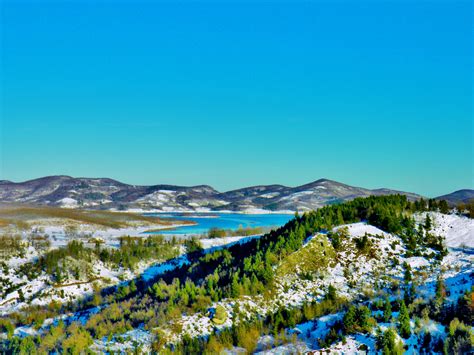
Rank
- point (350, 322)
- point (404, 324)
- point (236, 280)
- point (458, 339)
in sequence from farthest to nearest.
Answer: point (236, 280) → point (350, 322) → point (404, 324) → point (458, 339)

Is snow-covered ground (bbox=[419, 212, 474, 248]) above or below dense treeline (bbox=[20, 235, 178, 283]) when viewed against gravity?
above

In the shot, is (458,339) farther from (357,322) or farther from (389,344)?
(357,322)

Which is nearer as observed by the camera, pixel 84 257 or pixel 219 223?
pixel 84 257

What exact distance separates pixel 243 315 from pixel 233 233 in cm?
5603

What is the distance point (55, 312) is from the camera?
3341 cm

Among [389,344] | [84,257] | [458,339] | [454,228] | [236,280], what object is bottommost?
[84,257]

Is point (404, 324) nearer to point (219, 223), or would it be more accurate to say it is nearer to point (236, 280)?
point (236, 280)

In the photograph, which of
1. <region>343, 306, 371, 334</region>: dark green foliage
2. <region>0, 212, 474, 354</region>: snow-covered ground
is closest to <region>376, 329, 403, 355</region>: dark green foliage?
<region>0, 212, 474, 354</region>: snow-covered ground

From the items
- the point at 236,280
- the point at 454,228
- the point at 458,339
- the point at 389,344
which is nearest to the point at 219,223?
the point at 454,228

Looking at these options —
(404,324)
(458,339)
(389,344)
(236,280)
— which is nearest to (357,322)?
(404,324)

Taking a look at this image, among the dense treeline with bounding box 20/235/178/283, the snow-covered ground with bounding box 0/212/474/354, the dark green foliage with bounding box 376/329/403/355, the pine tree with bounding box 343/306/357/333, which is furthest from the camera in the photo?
the dense treeline with bounding box 20/235/178/283

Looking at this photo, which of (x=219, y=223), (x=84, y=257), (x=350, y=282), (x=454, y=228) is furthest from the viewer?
(x=219, y=223)

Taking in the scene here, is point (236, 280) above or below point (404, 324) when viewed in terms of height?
above

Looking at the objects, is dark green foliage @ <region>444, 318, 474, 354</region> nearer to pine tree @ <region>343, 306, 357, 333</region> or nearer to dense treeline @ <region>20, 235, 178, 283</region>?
pine tree @ <region>343, 306, 357, 333</region>
